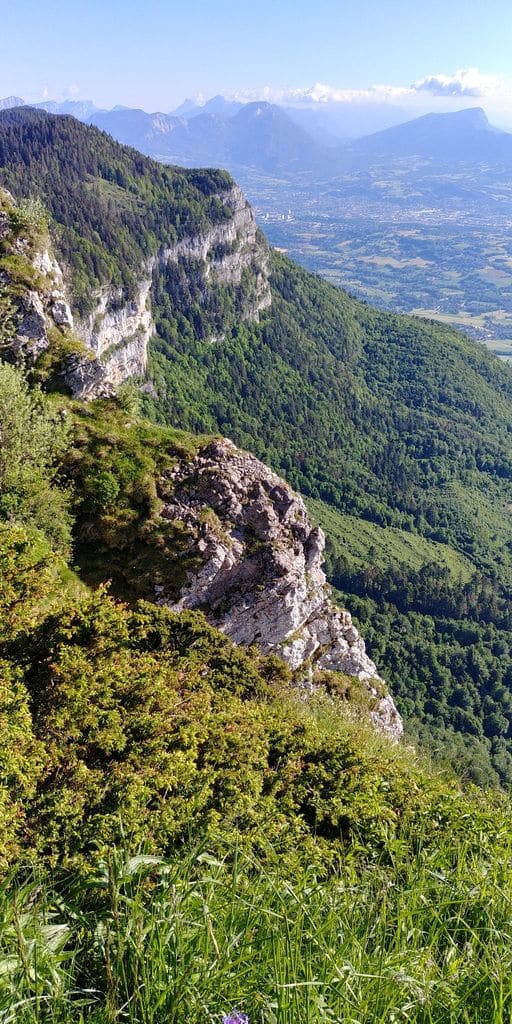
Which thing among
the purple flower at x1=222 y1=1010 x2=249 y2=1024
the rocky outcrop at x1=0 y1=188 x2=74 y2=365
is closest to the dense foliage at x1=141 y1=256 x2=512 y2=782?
the rocky outcrop at x1=0 y1=188 x2=74 y2=365

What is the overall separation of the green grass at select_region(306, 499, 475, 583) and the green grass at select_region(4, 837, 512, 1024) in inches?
5120

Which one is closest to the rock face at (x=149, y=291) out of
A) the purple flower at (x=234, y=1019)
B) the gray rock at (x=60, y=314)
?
the gray rock at (x=60, y=314)

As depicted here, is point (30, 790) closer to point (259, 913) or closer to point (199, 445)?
point (259, 913)

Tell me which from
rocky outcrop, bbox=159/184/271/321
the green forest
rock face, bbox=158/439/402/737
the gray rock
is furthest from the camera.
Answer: rocky outcrop, bbox=159/184/271/321

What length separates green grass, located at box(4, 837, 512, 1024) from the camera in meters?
2.89

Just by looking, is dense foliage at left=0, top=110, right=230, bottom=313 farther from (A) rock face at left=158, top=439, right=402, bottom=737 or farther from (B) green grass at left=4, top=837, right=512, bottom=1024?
(B) green grass at left=4, top=837, right=512, bottom=1024

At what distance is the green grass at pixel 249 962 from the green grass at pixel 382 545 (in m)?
130

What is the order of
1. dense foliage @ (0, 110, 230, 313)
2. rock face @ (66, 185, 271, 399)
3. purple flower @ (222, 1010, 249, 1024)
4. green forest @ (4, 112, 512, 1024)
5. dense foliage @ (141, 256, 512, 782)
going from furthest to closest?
dense foliage @ (0, 110, 230, 313) → rock face @ (66, 185, 271, 399) → dense foliage @ (141, 256, 512, 782) → green forest @ (4, 112, 512, 1024) → purple flower @ (222, 1010, 249, 1024)

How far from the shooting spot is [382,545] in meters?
148

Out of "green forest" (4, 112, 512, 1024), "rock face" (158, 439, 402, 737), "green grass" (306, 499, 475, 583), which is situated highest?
"green forest" (4, 112, 512, 1024)

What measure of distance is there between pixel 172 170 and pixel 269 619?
205073 mm

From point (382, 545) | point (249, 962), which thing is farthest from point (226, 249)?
point (249, 962)

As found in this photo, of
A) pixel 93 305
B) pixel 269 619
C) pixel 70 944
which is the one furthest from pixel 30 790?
pixel 93 305

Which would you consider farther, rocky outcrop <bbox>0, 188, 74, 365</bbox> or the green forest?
rocky outcrop <bbox>0, 188, 74, 365</bbox>
